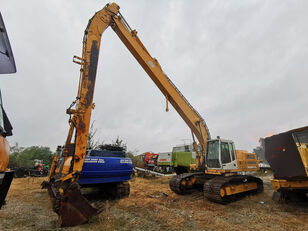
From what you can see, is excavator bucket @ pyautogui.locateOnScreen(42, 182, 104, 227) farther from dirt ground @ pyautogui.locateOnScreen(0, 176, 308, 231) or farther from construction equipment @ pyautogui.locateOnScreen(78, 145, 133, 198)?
construction equipment @ pyautogui.locateOnScreen(78, 145, 133, 198)

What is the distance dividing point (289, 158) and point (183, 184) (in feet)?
13.0

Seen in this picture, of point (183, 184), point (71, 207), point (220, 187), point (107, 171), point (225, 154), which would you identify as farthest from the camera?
point (183, 184)

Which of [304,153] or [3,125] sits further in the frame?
[304,153]

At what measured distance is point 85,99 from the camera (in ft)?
14.9

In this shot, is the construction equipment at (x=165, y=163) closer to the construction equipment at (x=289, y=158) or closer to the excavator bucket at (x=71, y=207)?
the construction equipment at (x=289, y=158)

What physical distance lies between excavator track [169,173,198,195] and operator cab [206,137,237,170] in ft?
3.45

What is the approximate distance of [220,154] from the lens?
22.5ft

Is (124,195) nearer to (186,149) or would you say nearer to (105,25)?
(105,25)

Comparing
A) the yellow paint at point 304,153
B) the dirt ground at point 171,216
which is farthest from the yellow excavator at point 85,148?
the yellow paint at point 304,153

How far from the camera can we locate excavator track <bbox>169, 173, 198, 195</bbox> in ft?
23.1

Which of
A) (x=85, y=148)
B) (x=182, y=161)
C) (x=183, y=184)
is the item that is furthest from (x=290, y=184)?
(x=182, y=161)

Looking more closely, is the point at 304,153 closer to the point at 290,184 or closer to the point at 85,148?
the point at 290,184

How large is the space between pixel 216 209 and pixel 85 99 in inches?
206

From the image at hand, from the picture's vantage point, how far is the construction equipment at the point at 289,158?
15.4ft
